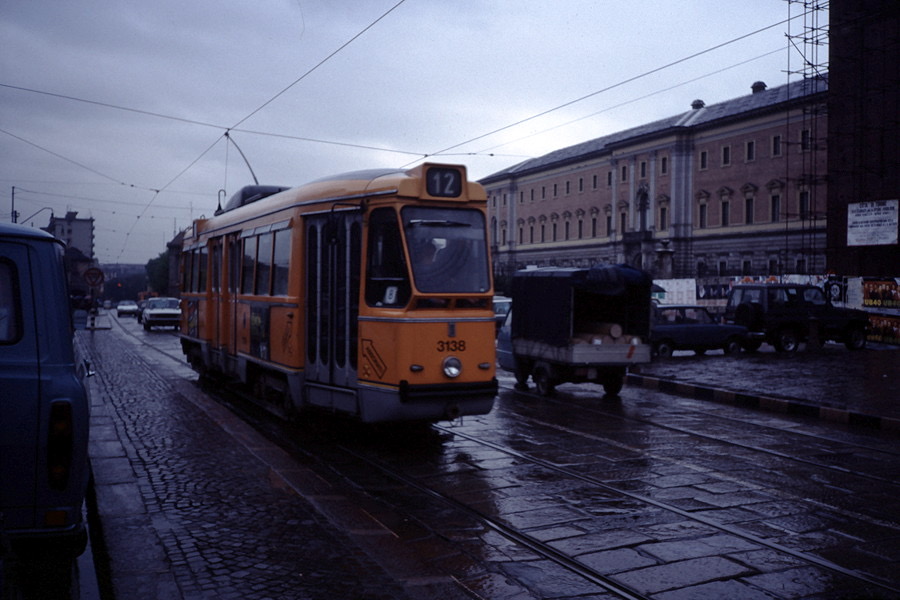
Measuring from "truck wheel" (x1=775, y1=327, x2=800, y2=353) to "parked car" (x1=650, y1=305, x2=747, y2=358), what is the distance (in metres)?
1.51

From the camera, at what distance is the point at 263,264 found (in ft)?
35.7

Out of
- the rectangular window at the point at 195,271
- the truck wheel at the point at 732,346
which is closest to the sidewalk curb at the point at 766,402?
the truck wheel at the point at 732,346

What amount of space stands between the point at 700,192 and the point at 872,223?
71.6ft

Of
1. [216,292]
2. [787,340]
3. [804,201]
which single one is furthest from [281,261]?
[804,201]

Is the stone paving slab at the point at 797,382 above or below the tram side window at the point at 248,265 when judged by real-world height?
below

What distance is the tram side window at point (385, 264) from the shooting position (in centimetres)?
839

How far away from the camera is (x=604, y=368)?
14188 millimetres

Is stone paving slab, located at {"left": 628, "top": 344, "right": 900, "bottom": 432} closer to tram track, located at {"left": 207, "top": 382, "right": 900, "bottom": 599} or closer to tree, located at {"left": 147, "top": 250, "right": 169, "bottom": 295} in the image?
tram track, located at {"left": 207, "top": 382, "right": 900, "bottom": 599}

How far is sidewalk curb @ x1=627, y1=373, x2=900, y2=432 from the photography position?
1141 centimetres

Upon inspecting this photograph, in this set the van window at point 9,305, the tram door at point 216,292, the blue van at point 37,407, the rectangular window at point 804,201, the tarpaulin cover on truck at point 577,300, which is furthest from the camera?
the rectangular window at point 804,201

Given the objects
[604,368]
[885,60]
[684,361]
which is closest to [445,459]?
[604,368]

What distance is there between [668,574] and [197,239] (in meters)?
12.0

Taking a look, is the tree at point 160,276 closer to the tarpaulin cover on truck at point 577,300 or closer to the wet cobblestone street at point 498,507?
the tarpaulin cover on truck at point 577,300

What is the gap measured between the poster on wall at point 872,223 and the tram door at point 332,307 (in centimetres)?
3701
